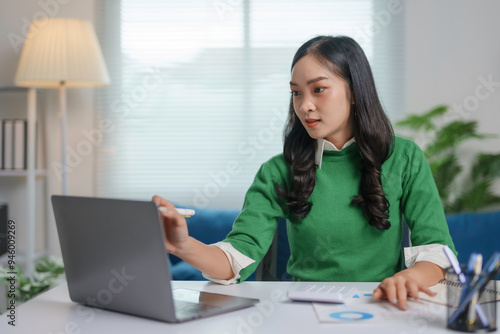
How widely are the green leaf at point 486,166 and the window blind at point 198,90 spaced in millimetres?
598

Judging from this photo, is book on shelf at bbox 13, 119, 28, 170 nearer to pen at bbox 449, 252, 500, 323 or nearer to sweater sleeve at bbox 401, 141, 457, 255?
sweater sleeve at bbox 401, 141, 457, 255

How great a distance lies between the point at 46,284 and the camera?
2.77 meters

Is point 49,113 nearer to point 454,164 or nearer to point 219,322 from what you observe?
point 454,164

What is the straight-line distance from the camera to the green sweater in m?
1.47

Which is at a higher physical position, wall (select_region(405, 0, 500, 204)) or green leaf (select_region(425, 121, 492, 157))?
wall (select_region(405, 0, 500, 204))

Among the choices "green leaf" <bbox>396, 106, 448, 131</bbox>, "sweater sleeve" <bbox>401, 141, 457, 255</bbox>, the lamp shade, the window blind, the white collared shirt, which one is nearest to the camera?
the white collared shirt

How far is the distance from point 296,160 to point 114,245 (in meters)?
0.72

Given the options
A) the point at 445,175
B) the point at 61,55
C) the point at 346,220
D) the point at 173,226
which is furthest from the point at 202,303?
the point at 445,175

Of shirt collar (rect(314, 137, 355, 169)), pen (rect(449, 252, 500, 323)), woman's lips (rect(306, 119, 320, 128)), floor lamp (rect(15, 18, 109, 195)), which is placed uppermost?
floor lamp (rect(15, 18, 109, 195))

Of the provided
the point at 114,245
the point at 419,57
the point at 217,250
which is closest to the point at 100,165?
the point at 419,57

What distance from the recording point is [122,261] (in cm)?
96

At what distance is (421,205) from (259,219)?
0.41 metres

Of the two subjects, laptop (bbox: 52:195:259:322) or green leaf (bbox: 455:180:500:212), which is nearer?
laptop (bbox: 52:195:259:322)

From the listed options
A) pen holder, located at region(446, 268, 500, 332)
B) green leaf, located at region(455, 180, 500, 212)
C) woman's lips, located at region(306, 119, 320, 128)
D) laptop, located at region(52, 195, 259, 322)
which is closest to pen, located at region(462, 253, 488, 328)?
pen holder, located at region(446, 268, 500, 332)
